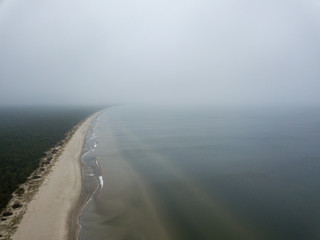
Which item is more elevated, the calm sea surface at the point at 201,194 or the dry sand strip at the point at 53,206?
the dry sand strip at the point at 53,206

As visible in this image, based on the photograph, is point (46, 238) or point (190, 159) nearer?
point (46, 238)

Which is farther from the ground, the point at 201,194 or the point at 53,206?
the point at 53,206

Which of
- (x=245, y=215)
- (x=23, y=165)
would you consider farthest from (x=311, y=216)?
(x=23, y=165)

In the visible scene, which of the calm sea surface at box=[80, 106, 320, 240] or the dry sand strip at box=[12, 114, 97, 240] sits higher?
the dry sand strip at box=[12, 114, 97, 240]

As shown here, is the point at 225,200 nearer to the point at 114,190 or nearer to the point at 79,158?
the point at 114,190

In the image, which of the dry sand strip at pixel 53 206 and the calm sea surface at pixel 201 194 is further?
the calm sea surface at pixel 201 194

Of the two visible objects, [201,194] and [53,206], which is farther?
[201,194]

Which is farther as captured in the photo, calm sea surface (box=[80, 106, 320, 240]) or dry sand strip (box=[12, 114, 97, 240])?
calm sea surface (box=[80, 106, 320, 240])

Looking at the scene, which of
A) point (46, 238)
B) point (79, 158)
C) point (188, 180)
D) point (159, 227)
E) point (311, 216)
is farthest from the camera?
point (79, 158)
